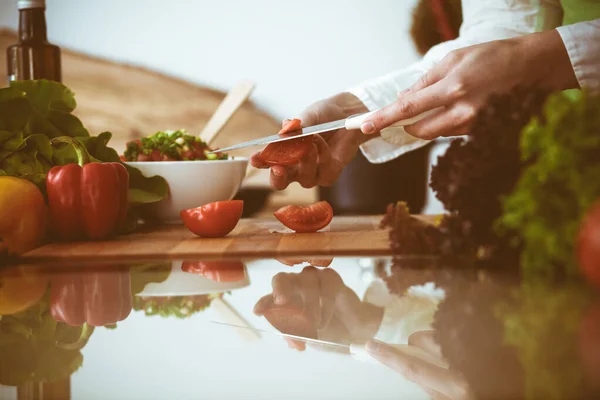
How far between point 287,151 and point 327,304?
629 millimetres

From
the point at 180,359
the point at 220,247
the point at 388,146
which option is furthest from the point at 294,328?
the point at 388,146

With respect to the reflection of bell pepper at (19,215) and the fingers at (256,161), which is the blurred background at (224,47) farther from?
the reflection of bell pepper at (19,215)

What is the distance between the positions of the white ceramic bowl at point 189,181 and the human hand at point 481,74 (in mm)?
394

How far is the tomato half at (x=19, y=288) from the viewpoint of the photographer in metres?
0.66

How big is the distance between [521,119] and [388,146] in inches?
37.9

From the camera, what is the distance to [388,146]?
63.0 inches

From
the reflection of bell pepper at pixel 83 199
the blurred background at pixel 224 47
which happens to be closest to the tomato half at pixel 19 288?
the reflection of bell pepper at pixel 83 199

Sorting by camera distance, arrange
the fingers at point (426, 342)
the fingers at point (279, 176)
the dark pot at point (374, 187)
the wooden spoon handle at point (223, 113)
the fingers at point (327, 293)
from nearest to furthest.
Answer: the fingers at point (426, 342)
the fingers at point (327, 293)
the fingers at point (279, 176)
the wooden spoon handle at point (223, 113)
the dark pot at point (374, 187)

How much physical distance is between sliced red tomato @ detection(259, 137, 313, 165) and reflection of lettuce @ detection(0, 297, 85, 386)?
645 mm

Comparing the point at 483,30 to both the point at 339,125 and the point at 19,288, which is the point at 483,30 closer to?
the point at 339,125

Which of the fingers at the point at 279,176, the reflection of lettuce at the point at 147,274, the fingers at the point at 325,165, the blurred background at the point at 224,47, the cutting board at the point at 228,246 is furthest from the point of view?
the blurred background at the point at 224,47

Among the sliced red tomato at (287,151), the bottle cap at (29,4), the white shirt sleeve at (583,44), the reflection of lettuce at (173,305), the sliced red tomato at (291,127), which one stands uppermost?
the white shirt sleeve at (583,44)

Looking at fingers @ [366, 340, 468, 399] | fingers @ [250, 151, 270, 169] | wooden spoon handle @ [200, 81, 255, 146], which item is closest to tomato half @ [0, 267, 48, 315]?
fingers @ [366, 340, 468, 399]

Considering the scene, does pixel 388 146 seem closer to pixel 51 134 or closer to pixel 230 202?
pixel 230 202
